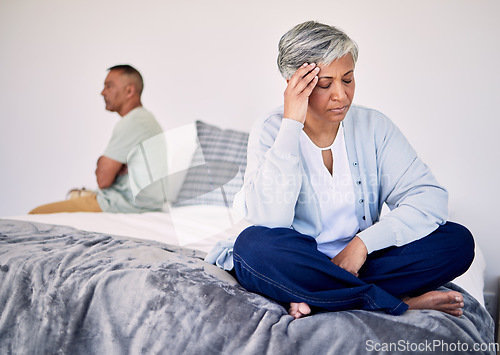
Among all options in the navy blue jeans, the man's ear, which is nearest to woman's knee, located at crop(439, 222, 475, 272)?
the navy blue jeans

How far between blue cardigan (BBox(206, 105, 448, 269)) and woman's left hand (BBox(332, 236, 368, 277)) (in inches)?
0.9

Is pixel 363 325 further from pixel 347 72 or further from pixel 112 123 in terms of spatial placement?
pixel 112 123

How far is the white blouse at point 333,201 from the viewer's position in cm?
167

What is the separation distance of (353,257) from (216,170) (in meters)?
1.52

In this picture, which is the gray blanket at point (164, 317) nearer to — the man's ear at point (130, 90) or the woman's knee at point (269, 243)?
the woman's knee at point (269, 243)

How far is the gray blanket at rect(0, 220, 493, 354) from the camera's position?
1.27 metres

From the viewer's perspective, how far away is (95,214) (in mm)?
2779

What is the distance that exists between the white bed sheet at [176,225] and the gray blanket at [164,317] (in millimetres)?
514

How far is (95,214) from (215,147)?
0.73m

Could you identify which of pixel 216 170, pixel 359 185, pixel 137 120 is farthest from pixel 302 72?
pixel 137 120

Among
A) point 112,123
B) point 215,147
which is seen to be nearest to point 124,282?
point 215,147

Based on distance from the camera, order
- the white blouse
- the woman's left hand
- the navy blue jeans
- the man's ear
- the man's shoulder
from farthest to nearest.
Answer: the man's ear → the man's shoulder → the white blouse → the woman's left hand → the navy blue jeans

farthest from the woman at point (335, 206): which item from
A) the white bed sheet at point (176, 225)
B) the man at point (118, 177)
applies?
the man at point (118, 177)

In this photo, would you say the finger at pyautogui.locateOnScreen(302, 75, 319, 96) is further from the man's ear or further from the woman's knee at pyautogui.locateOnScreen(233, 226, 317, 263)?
the man's ear
